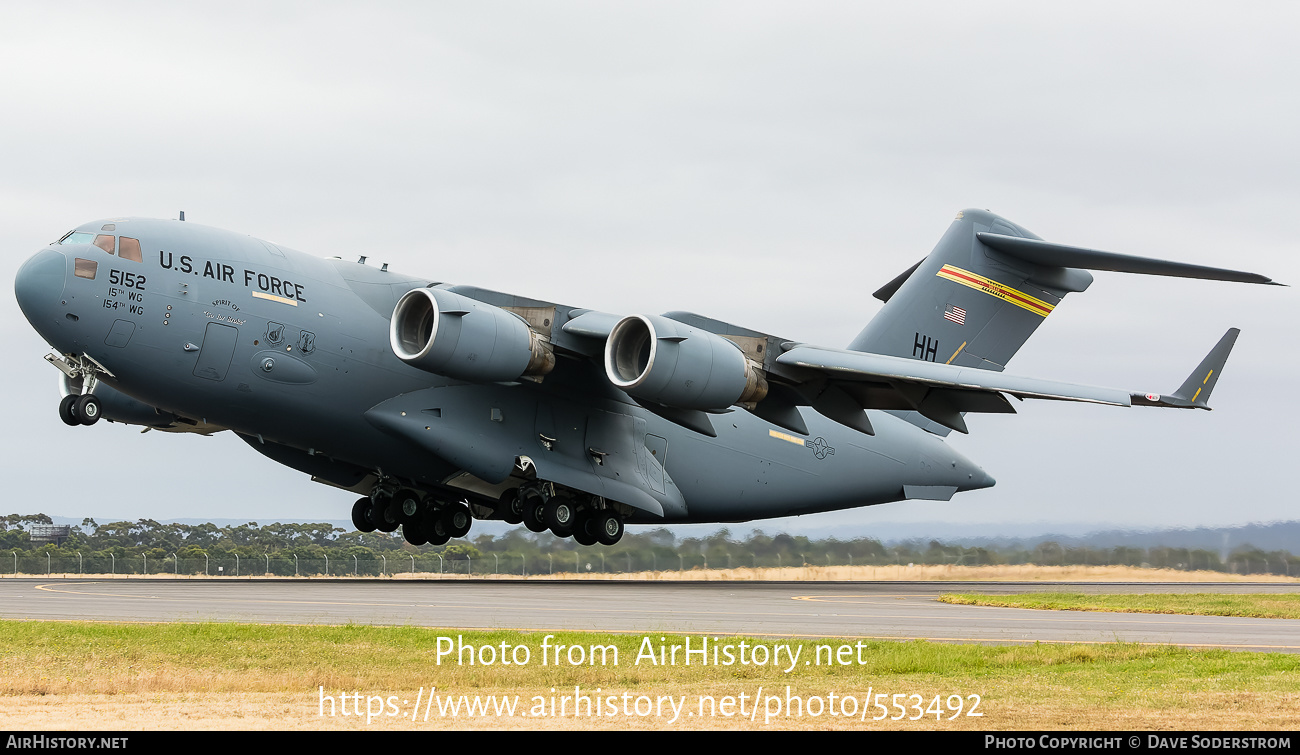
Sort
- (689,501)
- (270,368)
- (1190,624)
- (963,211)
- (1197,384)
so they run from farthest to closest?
(963,211)
(689,501)
(1197,384)
(270,368)
(1190,624)

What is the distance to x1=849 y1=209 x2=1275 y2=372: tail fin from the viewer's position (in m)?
24.0

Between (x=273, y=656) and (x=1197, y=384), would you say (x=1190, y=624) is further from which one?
(x=273, y=656)

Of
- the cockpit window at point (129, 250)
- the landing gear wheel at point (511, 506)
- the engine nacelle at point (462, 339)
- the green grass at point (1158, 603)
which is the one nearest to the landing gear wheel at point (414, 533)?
the landing gear wheel at point (511, 506)

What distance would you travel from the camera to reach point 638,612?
16.6 meters

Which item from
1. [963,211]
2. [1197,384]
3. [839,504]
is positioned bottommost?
[839,504]

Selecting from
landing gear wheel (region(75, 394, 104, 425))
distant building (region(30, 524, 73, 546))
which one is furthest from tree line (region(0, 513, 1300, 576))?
landing gear wheel (region(75, 394, 104, 425))

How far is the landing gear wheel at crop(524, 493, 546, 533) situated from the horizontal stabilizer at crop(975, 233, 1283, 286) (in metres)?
9.79

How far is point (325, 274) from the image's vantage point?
1878 centimetres

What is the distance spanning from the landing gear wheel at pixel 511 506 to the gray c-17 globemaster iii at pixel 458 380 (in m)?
0.04

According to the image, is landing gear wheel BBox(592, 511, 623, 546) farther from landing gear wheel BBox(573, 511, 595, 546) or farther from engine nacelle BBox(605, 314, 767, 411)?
engine nacelle BBox(605, 314, 767, 411)

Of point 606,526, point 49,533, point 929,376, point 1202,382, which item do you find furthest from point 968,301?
point 49,533

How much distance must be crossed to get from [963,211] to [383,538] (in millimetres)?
20521
